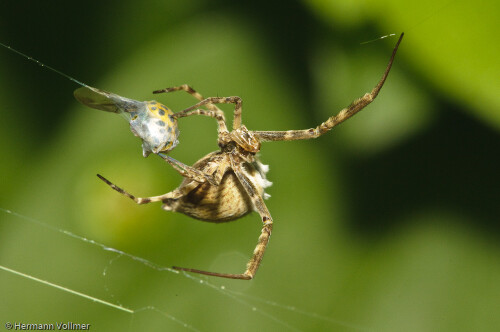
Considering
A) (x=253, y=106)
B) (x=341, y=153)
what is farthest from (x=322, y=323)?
(x=253, y=106)

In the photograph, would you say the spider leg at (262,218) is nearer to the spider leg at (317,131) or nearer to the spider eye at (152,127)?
the spider leg at (317,131)

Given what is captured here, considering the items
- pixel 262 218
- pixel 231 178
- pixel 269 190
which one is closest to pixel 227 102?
pixel 231 178

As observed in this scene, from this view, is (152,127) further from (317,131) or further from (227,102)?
(317,131)

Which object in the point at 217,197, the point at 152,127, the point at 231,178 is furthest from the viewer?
the point at 231,178

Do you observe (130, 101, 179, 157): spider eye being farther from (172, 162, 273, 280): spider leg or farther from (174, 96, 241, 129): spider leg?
(172, 162, 273, 280): spider leg

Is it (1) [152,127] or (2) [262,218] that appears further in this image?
(2) [262,218]

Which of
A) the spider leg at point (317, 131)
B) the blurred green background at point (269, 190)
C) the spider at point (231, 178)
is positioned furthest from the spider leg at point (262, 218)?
the blurred green background at point (269, 190)
